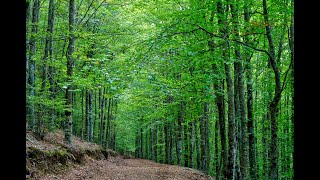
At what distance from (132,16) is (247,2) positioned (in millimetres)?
14484

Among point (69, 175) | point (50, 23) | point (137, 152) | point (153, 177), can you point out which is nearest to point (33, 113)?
point (69, 175)

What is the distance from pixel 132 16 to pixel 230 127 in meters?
13.6

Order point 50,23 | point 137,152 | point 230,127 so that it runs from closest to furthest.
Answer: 1. point 230,127
2. point 50,23
3. point 137,152

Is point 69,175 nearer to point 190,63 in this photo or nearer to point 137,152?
point 190,63

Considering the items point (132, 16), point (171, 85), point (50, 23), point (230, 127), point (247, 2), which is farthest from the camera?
point (132, 16)

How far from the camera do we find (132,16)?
21.4 m

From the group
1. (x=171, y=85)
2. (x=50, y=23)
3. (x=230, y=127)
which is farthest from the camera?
(x=50, y=23)

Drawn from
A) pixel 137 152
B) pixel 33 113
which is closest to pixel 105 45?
pixel 33 113
